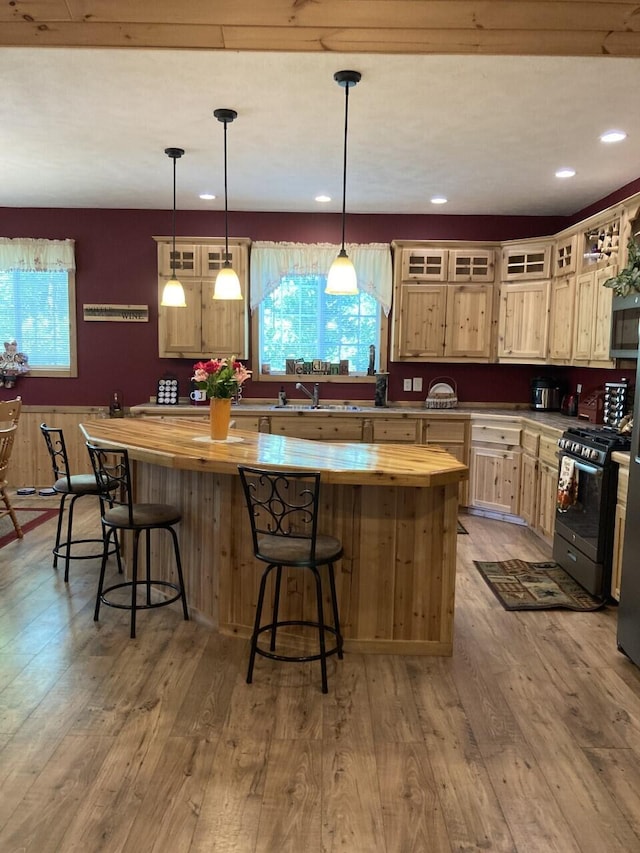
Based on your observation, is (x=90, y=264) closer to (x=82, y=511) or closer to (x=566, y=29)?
(x=82, y=511)

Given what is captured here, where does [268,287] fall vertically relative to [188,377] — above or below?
above

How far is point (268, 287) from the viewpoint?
636cm

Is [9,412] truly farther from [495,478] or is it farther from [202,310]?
[495,478]

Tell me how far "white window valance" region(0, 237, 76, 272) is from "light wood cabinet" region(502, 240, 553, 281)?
418 cm

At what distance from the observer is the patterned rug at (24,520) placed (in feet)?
16.2

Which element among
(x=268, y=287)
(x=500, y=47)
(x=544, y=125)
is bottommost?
(x=268, y=287)

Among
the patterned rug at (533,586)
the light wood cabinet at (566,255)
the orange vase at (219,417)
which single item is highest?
the light wood cabinet at (566,255)

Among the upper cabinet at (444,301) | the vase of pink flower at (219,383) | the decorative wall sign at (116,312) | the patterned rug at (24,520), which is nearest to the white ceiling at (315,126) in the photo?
the upper cabinet at (444,301)

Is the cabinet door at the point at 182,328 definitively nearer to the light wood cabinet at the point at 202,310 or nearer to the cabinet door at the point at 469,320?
the light wood cabinet at the point at 202,310

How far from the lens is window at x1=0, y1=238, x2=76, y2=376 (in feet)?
21.3

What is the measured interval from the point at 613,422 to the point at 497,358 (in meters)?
1.74

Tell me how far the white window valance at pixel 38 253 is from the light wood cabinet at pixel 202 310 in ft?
3.21

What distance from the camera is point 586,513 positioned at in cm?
402

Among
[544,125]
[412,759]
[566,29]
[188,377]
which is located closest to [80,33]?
[566,29]
